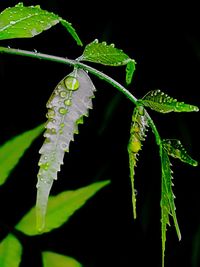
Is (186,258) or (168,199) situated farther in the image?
(186,258)

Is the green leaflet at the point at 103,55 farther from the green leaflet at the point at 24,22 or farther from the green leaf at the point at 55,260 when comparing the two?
the green leaf at the point at 55,260

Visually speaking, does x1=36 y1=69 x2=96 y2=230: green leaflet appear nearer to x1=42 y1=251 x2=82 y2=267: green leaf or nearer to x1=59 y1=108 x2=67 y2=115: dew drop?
x1=59 y1=108 x2=67 y2=115: dew drop

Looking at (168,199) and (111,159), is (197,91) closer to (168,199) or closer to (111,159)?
(111,159)

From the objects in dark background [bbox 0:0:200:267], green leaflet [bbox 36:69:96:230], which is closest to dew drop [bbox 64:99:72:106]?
green leaflet [bbox 36:69:96:230]

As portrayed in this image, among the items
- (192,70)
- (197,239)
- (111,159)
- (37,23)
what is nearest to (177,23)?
(192,70)

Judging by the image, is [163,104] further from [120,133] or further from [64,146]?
[120,133]
